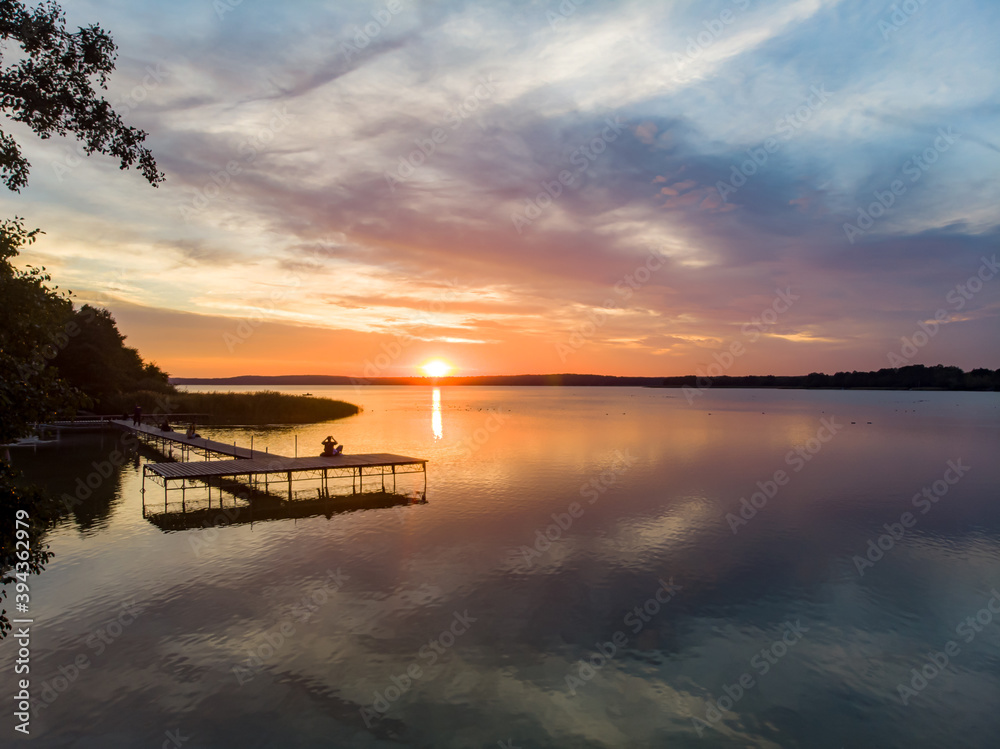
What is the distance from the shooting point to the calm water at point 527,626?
1162 centimetres

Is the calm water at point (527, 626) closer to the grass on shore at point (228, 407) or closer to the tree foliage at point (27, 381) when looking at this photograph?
the tree foliage at point (27, 381)

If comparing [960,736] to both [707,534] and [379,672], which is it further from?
[707,534]

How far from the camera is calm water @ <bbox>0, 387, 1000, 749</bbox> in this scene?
11625 mm

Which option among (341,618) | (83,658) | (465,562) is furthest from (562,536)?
(83,658)

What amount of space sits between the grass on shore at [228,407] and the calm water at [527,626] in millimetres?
56101

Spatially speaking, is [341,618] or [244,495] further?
[244,495]

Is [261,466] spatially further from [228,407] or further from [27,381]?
[228,407]

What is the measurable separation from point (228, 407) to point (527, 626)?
271 feet

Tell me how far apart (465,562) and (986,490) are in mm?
36126

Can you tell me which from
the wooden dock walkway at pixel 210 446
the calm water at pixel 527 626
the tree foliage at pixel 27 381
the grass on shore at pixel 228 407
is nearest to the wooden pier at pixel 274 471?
the wooden dock walkway at pixel 210 446

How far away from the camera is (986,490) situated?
36.5 m

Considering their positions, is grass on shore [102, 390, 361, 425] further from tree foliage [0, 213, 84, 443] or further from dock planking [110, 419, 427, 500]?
tree foliage [0, 213, 84, 443]

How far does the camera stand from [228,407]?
86688 mm

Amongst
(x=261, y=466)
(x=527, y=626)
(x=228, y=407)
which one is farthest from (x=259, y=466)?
(x=228, y=407)
